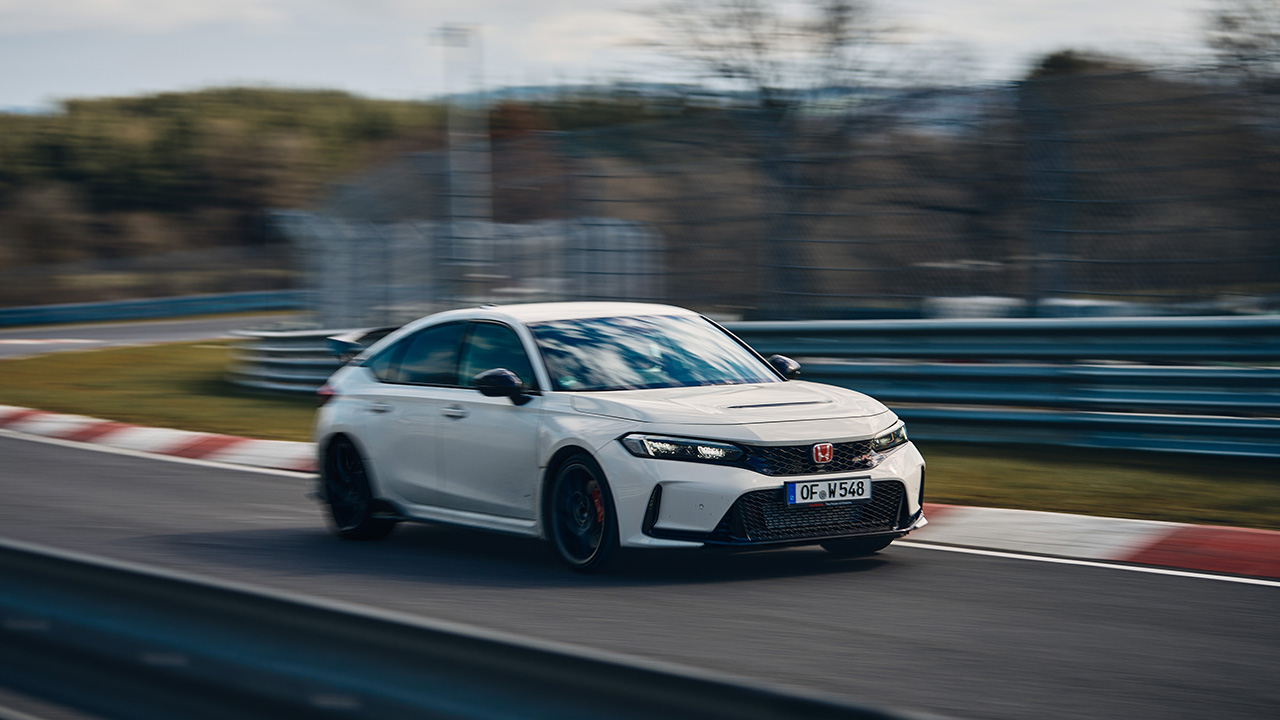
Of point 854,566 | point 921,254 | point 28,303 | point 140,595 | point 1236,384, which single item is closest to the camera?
point 140,595

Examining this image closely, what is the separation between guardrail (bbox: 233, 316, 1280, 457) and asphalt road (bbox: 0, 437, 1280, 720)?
3790 mm

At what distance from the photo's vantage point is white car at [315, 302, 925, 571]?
7215mm

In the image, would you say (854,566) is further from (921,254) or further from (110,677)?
(921,254)

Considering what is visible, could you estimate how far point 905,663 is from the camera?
5.78 meters

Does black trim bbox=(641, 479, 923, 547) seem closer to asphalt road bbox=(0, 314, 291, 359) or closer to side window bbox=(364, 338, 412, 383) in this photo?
side window bbox=(364, 338, 412, 383)

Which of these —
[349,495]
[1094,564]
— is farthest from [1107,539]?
[349,495]

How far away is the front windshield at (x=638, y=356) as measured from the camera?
26.3 ft

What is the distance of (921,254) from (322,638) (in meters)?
9.53

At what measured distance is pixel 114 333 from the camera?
39000 millimetres

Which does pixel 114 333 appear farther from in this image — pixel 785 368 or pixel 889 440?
pixel 889 440

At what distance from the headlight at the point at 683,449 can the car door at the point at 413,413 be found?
1627mm

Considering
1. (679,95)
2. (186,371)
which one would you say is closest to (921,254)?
(679,95)

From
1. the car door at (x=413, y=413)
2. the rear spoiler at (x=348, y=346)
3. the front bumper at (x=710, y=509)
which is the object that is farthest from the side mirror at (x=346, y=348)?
the front bumper at (x=710, y=509)

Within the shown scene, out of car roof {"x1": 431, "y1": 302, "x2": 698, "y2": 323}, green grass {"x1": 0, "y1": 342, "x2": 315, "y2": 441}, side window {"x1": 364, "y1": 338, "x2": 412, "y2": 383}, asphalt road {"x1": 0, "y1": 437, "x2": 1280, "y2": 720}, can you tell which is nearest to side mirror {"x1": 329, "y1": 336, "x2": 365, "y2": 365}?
side window {"x1": 364, "y1": 338, "x2": 412, "y2": 383}
